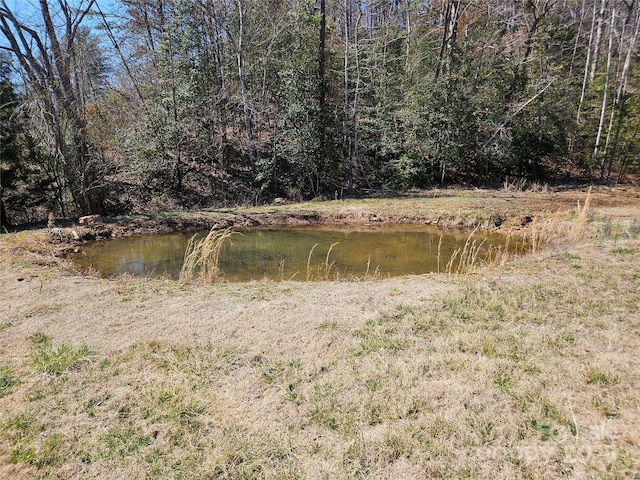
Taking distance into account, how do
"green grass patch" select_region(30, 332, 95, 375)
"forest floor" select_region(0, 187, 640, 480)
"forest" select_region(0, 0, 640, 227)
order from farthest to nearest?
"forest" select_region(0, 0, 640, 227), "green grass patch" select_region(30, 332, 95, 375), "forest floor" select_region(0, 187, 640, 480)

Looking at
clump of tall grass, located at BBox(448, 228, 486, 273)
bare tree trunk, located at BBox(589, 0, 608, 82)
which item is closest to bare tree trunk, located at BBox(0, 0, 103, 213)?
clump of tall grass, located at BBox(448, 228, 486, 273)

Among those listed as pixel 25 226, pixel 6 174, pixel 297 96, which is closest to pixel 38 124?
pixel 6 174

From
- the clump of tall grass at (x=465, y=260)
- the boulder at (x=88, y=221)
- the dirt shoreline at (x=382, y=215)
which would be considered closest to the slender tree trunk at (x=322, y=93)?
the dirt shoreline at (x=382, y=215)

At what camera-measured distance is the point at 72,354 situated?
337cm

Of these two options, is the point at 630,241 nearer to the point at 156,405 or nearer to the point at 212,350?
the point at 212,350

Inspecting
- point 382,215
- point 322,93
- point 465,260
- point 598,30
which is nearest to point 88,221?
point 382,215

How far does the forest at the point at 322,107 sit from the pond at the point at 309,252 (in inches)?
193

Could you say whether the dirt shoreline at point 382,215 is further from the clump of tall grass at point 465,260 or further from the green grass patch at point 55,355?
the green grass patch at point 55,355

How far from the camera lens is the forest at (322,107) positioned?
14.2m

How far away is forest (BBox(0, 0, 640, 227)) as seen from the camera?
46.8ft

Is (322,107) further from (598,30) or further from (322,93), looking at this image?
(598,30)

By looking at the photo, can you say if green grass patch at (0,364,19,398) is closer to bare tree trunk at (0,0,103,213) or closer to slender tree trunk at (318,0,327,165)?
bare tree trunk at (0,0,103,213)

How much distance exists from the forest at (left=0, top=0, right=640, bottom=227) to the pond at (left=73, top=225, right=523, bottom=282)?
193 inches

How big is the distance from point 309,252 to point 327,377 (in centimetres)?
564
